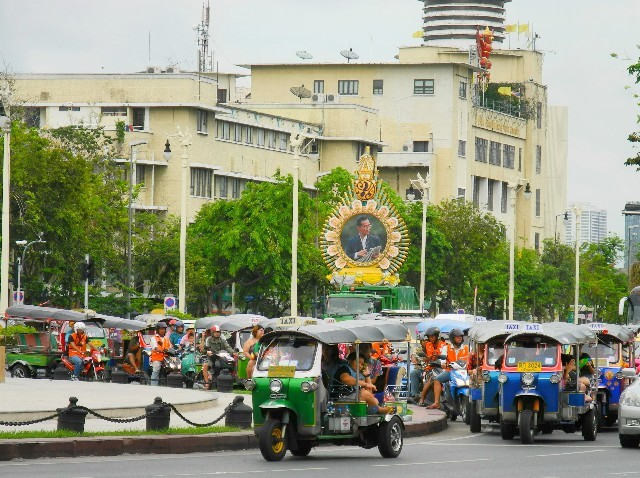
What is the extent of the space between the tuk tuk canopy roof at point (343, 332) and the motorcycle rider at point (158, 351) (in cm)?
1535

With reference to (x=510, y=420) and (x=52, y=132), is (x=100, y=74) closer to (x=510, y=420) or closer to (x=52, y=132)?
(x=52, y=132)

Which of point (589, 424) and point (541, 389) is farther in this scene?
point (589, 424)

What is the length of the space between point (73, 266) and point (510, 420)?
43.9 meters

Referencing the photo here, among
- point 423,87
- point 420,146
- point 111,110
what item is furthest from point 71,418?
point 423,87

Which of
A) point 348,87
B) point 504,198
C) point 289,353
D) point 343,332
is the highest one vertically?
point 348,87

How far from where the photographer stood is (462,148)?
139625 mm

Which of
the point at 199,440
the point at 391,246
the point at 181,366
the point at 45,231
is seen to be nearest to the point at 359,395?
the point at 199,440

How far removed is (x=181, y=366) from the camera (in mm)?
43000

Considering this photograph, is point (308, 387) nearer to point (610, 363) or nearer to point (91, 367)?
point (610, 363)

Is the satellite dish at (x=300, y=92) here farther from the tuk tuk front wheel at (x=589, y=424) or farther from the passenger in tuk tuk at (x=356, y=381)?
the passenger in tuk tuk at (x=356, y=381)

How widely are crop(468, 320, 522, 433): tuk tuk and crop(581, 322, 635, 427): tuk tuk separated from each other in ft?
6.29

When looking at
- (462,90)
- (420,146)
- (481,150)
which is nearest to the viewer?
(420,146)

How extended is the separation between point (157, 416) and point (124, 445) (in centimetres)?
156

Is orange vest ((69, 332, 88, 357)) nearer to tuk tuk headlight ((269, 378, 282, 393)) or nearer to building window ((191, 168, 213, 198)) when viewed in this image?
tuk tuk headlight ((269, 378, 282, 393))
